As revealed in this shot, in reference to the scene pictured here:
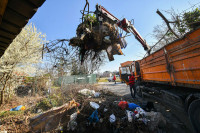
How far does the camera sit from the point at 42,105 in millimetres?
5594

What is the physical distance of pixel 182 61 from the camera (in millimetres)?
2783

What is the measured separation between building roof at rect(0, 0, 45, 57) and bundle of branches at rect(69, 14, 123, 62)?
1.40 m

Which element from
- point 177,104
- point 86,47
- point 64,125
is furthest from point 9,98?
point 177,104

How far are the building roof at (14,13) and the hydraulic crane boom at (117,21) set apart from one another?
2148 millimetres

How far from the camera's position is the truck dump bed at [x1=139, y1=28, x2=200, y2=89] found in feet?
7.67

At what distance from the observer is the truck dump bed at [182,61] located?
234 centimetres

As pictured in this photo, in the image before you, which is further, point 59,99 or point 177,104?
point 59,99

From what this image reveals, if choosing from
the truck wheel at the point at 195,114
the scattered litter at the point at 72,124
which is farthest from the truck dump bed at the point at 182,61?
the scattered litter at the point at 72,124

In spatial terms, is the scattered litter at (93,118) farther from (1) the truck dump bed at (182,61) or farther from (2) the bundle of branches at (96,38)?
(1) the truck dump bed at (182,61)

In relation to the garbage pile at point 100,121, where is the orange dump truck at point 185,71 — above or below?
above

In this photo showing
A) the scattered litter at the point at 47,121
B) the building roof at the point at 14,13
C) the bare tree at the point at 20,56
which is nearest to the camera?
the building roof at the point at 14,13

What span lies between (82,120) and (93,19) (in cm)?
381

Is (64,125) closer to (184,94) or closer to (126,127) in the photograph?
(126,127)

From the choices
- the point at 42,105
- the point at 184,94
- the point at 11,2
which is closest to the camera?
the point at 11,2
